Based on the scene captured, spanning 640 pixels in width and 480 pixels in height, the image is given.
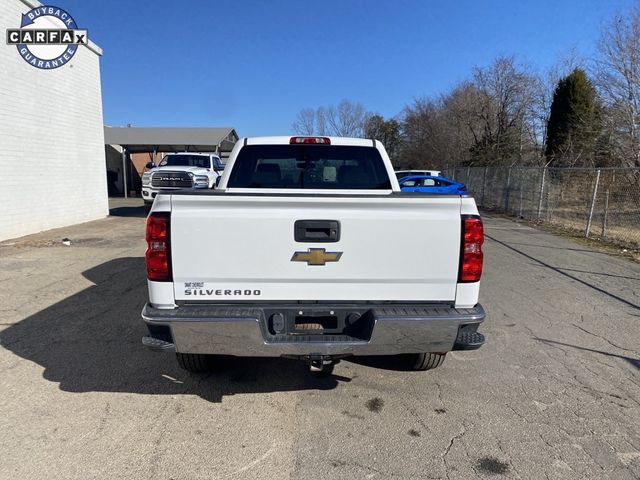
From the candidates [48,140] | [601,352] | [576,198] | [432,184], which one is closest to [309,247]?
[601,352]

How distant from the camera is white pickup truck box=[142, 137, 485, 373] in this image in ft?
8.76

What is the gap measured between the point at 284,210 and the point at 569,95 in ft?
91.9

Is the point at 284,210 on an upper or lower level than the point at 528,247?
upper

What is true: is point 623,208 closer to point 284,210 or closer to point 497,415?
point 497,415

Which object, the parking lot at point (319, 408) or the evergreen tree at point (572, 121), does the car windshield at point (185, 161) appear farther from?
the evergreen tree at point (572, 121)

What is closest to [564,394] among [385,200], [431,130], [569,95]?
[385,200]

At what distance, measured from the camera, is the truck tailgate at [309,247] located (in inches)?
106

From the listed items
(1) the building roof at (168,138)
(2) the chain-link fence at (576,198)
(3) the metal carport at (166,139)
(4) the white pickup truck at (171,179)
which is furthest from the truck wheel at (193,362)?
(1) the building roof at (168,138)

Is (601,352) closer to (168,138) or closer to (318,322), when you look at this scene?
(318,322)

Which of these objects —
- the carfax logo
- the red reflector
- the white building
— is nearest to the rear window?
the red reflector

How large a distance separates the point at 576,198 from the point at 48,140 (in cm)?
1650

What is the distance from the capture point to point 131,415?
307 cm

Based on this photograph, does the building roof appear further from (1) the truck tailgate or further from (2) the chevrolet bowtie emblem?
(2) the chevrolet bowtie emblem

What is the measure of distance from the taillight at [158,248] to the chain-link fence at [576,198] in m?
11.0
